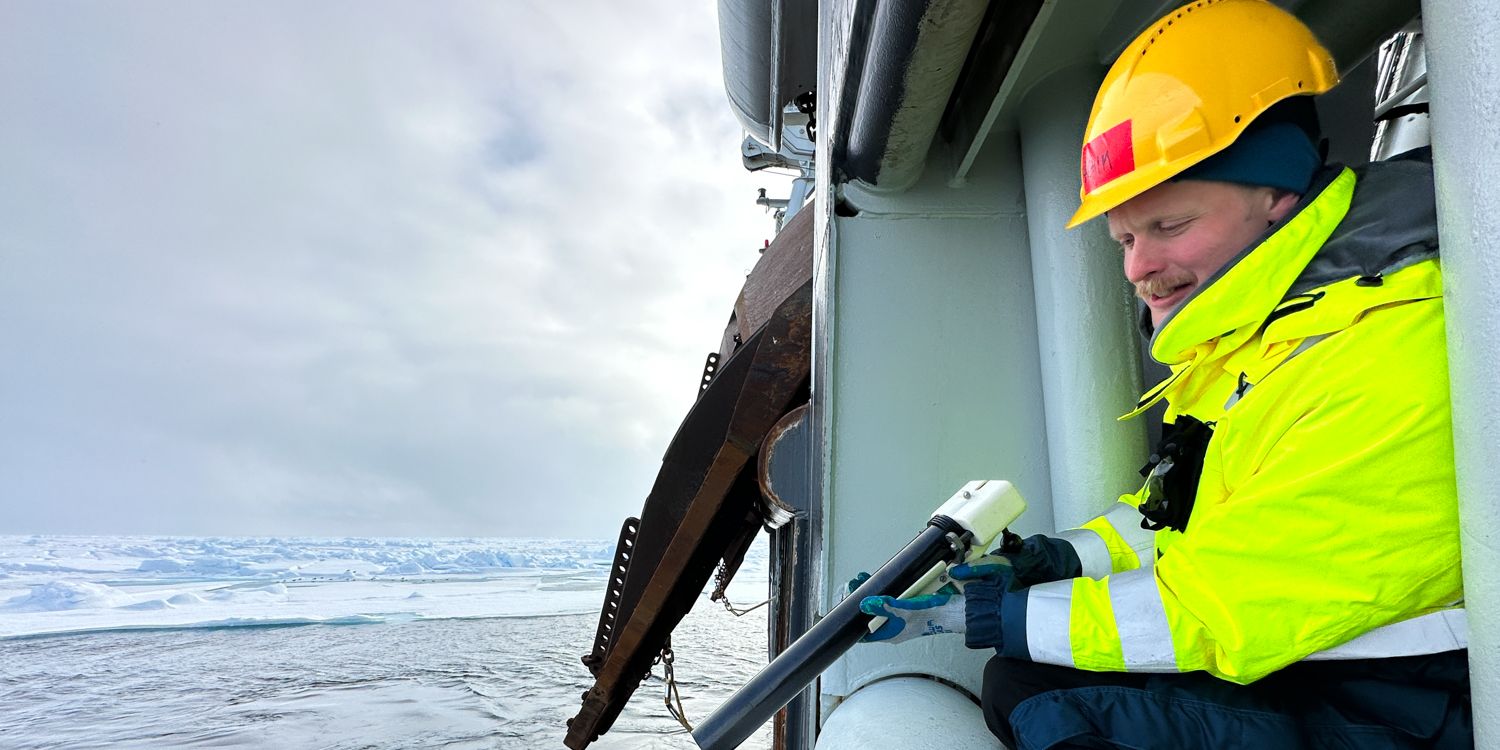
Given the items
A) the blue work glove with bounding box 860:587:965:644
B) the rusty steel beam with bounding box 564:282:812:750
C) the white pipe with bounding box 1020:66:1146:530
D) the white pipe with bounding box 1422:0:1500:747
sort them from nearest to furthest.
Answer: the white pipe with bounding box 1422:0:1500:747, the blue work glove with bounding box 860:587:965:644, the white pipe with bounding box 1020:66:1146:530, the rusty steel beam with bounding box 564:282:812:750

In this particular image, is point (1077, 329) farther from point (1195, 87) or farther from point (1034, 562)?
point (1195, 87)

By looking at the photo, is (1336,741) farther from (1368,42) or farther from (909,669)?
(1368,42)

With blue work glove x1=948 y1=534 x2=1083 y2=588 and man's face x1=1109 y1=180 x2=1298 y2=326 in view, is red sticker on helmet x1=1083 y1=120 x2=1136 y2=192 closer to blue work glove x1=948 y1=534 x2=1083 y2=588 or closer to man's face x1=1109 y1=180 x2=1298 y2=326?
man's face x1=1109 y1=180 x2=1298 y2=326

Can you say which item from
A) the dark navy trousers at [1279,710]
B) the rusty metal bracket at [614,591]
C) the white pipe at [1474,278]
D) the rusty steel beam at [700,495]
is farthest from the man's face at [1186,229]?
the rusty metal bracket at [614,591]

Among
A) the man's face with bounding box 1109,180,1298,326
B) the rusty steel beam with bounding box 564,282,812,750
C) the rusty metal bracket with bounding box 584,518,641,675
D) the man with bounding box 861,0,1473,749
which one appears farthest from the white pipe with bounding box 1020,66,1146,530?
the rusty metal bracket with bounding box 584,518,641,675

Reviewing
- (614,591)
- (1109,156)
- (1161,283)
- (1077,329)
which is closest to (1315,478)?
(1161,283)

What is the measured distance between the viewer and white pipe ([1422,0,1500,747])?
0.58 m

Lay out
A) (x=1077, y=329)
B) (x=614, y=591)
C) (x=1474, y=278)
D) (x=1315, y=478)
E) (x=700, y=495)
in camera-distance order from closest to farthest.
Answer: (x=1474, y=278) → (x=1315, y=478) → (x=1077, y=329) → (x=700, y=495) → (x=614, y=591)

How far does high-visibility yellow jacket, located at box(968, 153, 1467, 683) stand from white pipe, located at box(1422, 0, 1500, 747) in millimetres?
75

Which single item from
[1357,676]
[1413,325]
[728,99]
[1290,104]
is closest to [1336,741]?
[1357,676]

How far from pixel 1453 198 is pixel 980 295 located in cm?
144

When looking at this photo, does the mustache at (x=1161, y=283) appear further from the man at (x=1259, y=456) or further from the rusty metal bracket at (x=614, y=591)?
the rusty metal bracket at (x=614, y=591)

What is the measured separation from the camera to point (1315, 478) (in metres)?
0.73

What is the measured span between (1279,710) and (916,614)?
438 millimetres
